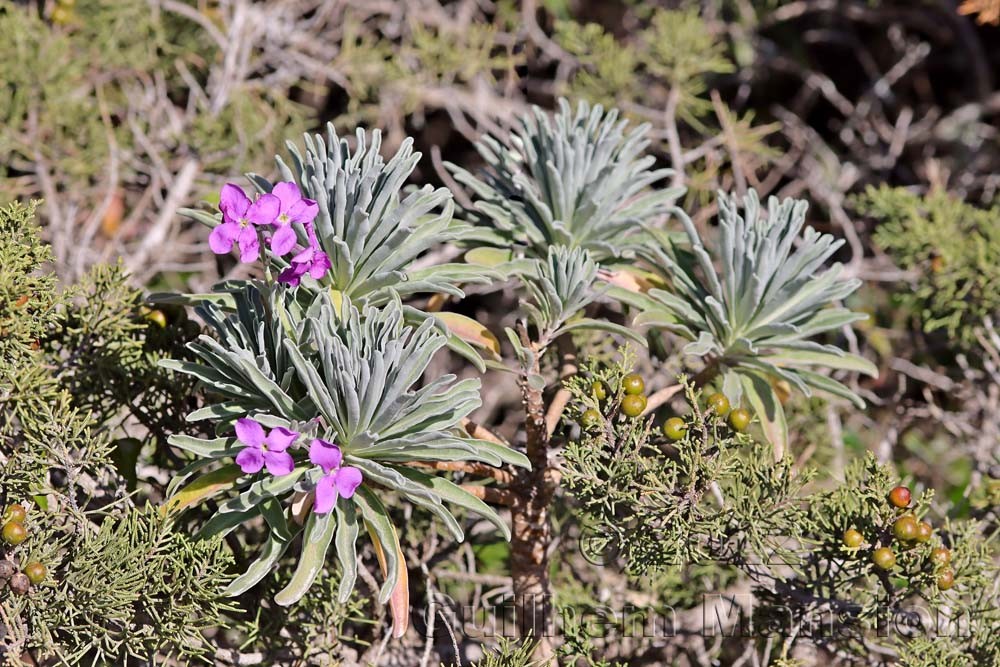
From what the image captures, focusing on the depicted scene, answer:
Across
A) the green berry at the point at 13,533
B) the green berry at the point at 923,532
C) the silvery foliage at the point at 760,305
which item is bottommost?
the green berry at the point at 13,533

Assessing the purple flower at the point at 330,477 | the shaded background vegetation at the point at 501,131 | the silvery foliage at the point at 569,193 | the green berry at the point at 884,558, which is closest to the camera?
the purple flower at the point at 330,477

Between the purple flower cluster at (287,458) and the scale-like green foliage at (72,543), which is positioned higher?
the purple flower cluster at (287,458)

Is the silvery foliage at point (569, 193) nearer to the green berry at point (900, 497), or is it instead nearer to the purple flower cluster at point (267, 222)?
the purple flower cluster at point (267, 222)

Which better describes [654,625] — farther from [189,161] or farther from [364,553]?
[189,161]

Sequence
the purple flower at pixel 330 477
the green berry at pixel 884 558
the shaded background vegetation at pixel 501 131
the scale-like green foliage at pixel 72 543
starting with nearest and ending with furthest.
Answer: the purple flower at pixel 330 477 < the scale-like green foliage at pixel 72 543 < the green berry at pixel 884 558 < the shaded background vegetation at pixel 501 131

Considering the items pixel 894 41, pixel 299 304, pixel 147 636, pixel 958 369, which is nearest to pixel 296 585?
pixel 147 636

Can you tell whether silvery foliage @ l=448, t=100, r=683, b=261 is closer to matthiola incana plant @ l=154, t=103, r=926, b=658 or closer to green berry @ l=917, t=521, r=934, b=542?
matthiola incana plant @ l=154, t=103, r=926, b=658

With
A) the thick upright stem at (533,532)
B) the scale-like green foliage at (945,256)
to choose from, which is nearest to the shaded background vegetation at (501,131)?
the scale-like green foliage at (945,256)
